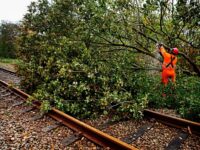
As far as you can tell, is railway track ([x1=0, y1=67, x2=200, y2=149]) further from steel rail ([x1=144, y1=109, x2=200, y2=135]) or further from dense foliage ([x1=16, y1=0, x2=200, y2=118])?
dense foliage ([x1=16, y1=0, x2=200, y2=118])

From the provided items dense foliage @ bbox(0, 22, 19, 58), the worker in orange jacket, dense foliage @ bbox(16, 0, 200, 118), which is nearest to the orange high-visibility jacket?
the worker in orange jacket

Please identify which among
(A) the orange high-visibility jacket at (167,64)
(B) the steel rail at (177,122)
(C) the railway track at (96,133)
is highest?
(A) the orange high-visibility jacket at (167,64)

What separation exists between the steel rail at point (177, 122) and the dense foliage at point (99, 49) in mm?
409

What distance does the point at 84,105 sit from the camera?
6.39 meters

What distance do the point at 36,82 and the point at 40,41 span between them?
1.49 meters

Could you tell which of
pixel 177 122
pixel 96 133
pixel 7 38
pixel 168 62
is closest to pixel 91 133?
pixel 96 133

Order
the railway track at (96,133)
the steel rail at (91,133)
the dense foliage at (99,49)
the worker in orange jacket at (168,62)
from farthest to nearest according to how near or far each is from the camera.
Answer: the worker in orange jacket at (168,62) < the dense foliage at (99,49) < the railway track at (96,133) < the steel rail at (91,133)

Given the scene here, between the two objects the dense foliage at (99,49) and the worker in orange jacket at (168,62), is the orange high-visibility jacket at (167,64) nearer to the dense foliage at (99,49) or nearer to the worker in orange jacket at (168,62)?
the worker in orange jacket at (168,62)

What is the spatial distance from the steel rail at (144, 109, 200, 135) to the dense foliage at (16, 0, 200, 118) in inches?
16.1

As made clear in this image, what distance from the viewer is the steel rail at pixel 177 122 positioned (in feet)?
16.3

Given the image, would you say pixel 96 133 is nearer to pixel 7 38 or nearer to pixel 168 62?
pixel 168 62

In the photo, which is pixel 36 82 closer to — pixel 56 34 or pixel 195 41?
pixel 56 34

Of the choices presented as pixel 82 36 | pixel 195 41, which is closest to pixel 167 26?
pixel 195 41

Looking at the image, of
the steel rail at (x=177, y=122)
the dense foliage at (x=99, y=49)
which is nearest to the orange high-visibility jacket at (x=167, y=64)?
the dense foliage at (x=99, y=49)
